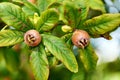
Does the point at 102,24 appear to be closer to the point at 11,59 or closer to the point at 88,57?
the point at 88,57

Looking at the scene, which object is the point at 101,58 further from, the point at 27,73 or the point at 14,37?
the point at 14,37

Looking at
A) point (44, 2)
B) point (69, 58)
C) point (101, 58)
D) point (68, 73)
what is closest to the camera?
point (69, 58)

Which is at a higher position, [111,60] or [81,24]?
[81,24]

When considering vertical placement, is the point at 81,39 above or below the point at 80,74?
above

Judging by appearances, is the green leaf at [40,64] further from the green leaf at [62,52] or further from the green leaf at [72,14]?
the green leaf at [72,14]

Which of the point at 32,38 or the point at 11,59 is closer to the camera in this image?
the point at 32,38

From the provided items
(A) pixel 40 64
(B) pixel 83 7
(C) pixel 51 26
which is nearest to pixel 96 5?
(B) pixel 83 7

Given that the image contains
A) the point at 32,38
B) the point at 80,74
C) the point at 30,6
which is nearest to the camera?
the point at 32,38

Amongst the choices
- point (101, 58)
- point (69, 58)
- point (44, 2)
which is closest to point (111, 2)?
point (101, 58)
